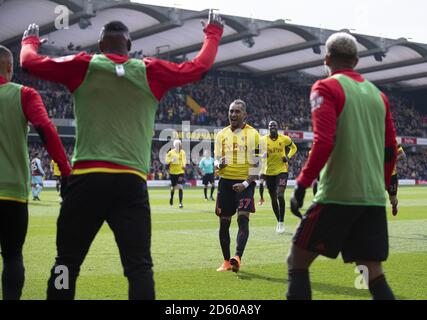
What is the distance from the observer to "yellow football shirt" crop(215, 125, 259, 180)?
28.7ft

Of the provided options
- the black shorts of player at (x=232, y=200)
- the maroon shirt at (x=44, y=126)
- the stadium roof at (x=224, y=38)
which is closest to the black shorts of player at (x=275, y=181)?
the black shorts of player at (x=232, y=200)

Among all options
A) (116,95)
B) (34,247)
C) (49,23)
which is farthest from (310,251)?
(49,23)

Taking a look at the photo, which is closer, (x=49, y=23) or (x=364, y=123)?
(x=364, y=123)

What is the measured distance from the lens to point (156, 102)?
4.47 m

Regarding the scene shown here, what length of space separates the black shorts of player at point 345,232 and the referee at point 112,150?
109 cm

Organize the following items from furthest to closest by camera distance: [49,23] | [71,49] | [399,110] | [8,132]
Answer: [399,110] → [71,49] → [49,23] → [8,132]

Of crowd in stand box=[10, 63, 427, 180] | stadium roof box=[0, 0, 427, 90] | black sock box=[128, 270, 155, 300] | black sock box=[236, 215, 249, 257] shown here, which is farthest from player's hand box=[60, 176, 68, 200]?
crowd in stand box=[10, 63, 427, 180]

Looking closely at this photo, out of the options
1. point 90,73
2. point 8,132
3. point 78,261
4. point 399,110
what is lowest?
point 78,261

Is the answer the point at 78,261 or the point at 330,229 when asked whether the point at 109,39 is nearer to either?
the point at 78,261

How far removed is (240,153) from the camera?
29.2 ft

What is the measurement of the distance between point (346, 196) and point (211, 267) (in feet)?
15.0

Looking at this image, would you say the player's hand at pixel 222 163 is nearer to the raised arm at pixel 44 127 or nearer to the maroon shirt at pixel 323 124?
the raised arm at pixel 44 127
